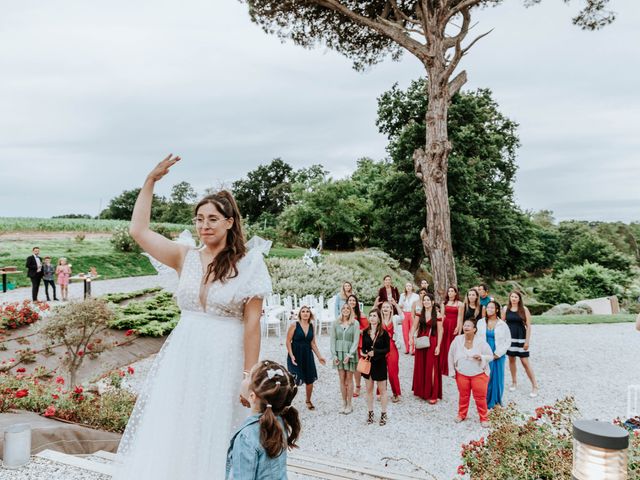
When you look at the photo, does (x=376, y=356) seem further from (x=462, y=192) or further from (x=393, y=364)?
(x=462, y=192)

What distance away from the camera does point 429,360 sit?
261 inches

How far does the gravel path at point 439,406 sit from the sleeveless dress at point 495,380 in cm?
33

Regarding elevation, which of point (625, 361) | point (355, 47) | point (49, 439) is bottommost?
point (625, 361)

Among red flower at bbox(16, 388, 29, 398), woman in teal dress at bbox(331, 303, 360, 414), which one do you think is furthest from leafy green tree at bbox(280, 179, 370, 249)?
red flower at bbox(16, 388, 29, 398)

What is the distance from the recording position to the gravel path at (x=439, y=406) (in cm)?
502

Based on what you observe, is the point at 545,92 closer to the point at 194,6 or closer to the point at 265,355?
the point at 194,6

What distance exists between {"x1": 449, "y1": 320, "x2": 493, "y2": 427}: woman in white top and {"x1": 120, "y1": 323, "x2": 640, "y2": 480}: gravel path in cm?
24

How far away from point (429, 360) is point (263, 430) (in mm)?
5225

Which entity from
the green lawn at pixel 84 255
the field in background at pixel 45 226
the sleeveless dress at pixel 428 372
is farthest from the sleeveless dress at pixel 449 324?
the field in background at pixel 45 226

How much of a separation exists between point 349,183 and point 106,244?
13.1 m

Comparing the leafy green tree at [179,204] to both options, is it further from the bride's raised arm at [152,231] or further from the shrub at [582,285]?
the bride's raised arm at [152,231]

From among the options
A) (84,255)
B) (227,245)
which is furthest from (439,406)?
(84,255)

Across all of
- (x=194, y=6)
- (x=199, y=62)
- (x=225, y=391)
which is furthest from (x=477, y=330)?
(x=199, y=62)

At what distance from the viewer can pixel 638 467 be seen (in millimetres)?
Answer: 2916
